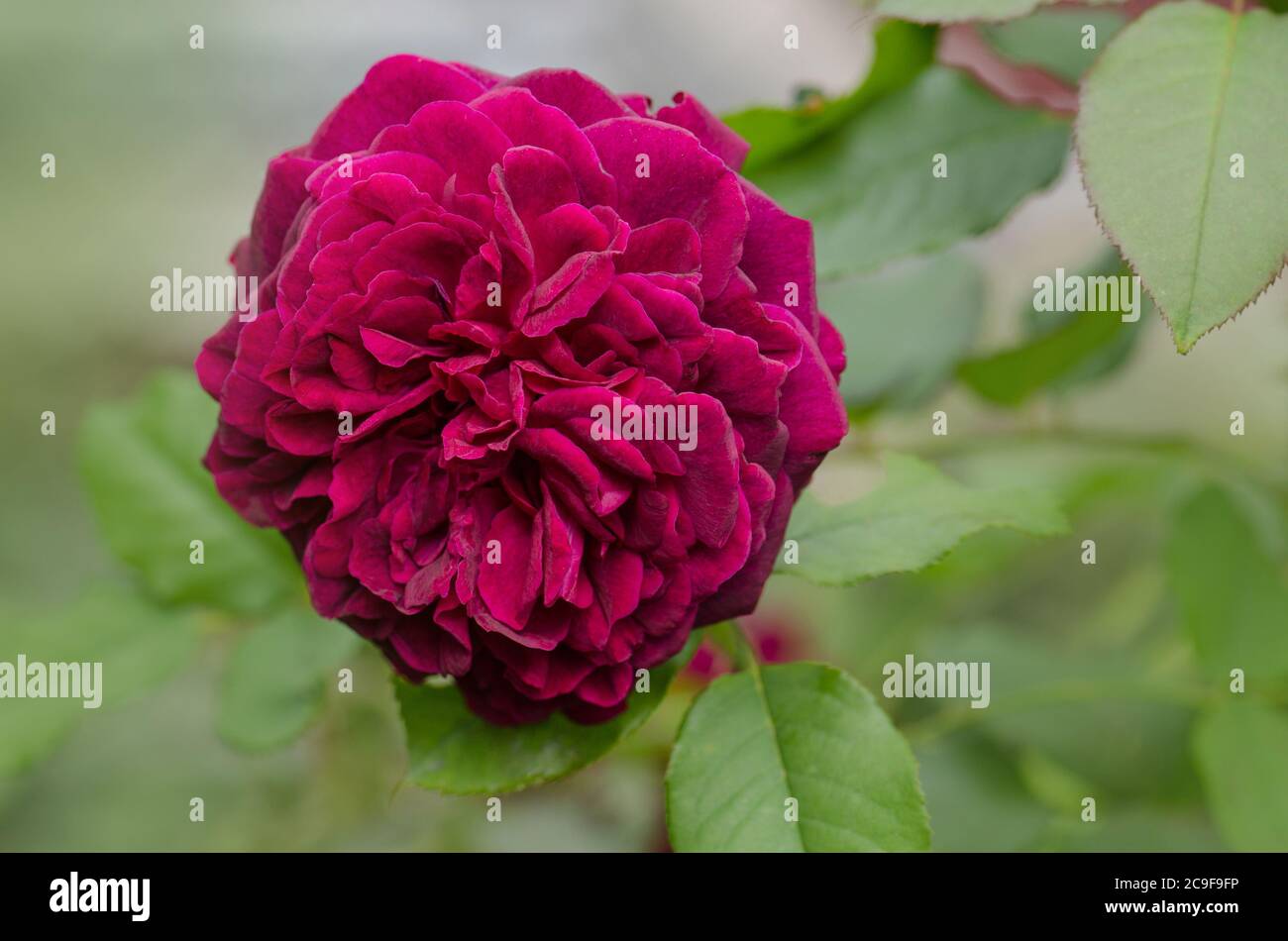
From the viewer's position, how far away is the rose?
473 millimetres

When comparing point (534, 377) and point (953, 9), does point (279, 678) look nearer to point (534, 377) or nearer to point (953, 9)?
point (534, 377)

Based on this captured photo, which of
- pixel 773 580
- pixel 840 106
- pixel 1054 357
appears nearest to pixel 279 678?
pixel 840 106

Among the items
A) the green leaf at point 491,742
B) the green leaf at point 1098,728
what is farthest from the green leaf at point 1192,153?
the green leaf at point 1098,728

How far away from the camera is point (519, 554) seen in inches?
19.3

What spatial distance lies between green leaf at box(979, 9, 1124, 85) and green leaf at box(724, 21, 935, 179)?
2.4 inches

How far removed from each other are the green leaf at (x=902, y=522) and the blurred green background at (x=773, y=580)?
1.4 inches

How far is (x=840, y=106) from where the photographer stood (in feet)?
2.35

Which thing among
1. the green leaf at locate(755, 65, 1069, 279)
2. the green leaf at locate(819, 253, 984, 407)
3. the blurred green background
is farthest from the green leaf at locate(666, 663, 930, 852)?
the green leaf at locate(819, 253, 984, 407)

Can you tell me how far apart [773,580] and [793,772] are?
36.0 inches

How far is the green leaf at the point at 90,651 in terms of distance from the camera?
776 millimetres

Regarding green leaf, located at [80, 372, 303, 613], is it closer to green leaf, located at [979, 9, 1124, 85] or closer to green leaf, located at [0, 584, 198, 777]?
green leaf, located at [0, 584, 198, 777]
